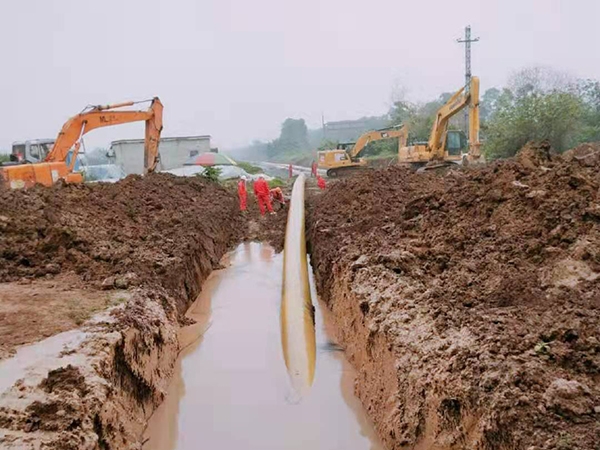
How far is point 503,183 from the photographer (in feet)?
22.1

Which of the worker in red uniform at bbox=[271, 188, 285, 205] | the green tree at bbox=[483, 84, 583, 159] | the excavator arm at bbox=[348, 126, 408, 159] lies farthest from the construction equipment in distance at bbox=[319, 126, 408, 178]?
the worker in red uniform at bbox=[271, 188, 285, 205]

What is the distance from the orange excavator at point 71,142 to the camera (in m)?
12.9

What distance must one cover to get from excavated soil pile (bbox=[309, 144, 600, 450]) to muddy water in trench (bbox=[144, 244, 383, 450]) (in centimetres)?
30

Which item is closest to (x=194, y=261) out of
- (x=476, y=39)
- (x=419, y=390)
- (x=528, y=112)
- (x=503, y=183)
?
(x=503, y=183)

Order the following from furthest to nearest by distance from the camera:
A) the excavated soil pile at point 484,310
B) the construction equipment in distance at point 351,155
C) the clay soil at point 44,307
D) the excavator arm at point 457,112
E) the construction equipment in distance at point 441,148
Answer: the construction equipment in distance at point 351,155 < the construction equipment in distance at point 441,148 < the excavator arm at point 457,112 < the clay soil at point 44,307 < the excavated soil pile at point 484,310

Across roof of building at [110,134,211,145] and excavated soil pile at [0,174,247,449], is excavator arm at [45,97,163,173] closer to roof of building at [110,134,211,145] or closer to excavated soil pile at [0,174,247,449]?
excavated soil pile at [0,174,247,449]

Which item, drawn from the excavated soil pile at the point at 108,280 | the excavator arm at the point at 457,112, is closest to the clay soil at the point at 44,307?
the excavated soil pile at the point at 108,280

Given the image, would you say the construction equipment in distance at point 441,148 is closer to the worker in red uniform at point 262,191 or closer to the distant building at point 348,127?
the worker in red uniform at point 262,191

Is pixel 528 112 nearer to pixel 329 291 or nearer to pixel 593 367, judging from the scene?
pixel 329 291

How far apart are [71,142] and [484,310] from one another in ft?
41.7

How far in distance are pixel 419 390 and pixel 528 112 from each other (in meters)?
26.0

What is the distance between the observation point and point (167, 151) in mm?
34906

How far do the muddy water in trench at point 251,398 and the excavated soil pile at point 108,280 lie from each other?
0.95ft

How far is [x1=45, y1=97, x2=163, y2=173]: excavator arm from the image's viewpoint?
44.8ft
